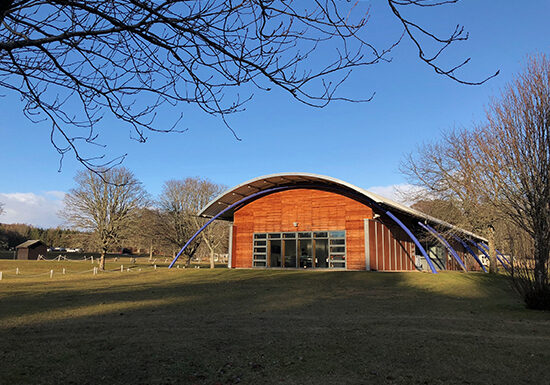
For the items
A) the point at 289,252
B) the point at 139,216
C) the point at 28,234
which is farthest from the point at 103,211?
the point at 28,234

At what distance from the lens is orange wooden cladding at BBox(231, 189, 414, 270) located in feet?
89.1

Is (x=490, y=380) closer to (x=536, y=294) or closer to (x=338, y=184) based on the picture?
(x=536, y=294)

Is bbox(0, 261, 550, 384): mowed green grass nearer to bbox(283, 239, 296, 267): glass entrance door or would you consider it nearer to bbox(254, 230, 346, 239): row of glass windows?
bbox(254, 230, 346, 239): row of glass windows

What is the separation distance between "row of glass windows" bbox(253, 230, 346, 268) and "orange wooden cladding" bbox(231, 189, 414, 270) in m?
0.45

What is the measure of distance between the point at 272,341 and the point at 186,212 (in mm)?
39402

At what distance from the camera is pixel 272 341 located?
7332 mm

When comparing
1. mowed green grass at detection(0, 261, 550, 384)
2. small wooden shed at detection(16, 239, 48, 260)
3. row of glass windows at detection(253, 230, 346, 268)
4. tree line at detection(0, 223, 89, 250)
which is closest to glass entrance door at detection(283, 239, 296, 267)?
row of glass windows at detection(253, 230, 346, 268)

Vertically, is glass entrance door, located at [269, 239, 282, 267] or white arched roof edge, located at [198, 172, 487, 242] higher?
white arched roof edge, located at [198, 172, 487, 242]

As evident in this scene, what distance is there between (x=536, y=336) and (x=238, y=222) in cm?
2638

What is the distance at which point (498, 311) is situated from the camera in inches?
433

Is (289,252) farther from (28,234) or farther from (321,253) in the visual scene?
(28,234)

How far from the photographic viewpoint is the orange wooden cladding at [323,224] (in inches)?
1069

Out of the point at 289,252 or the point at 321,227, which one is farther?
the point at 289,252

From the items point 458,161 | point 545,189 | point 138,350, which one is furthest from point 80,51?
point 458,161
